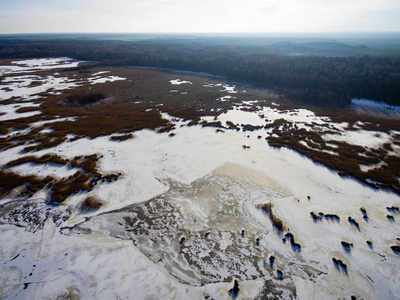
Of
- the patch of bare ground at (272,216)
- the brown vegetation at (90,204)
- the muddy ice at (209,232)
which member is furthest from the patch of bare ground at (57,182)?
the patch of bare ground at (272,216)

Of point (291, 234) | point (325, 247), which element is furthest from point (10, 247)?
point (325, 247)

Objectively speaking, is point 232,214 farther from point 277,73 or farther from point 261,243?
point 277,73

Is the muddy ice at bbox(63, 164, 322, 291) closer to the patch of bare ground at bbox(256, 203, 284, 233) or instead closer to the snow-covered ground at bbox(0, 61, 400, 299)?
the snow-covered ground at bbox(0, 61, 400, 299)

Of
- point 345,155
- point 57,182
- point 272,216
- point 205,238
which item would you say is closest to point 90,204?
point 57,182

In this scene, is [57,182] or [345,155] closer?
[57,182]

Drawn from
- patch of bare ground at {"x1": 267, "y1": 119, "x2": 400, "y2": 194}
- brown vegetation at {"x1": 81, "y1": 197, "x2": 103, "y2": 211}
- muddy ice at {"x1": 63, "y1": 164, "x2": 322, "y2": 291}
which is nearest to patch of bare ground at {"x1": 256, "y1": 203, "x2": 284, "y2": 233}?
muddy ice at {"x1": 63, "y1": 164, "x2": 322, "y2": 291}

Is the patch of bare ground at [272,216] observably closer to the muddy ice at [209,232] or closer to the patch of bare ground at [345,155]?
the muddy ice at [209,232]

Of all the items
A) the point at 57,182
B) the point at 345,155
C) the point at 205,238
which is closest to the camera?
the point at 205,238

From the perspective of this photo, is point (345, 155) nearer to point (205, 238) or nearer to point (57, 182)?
point (205, 238)

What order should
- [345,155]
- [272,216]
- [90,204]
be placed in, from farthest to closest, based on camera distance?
[345,155] → [90,204] → [272,216]
